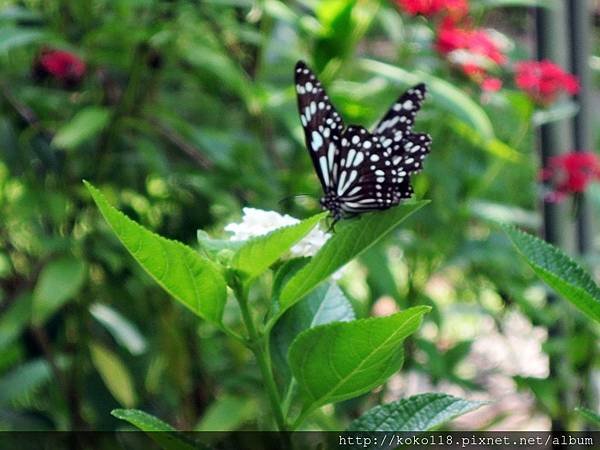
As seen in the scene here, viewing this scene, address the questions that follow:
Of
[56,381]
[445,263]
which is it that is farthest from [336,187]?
[56,381]

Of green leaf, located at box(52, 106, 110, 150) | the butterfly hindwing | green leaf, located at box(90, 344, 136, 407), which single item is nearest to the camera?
the butterfly hindwing

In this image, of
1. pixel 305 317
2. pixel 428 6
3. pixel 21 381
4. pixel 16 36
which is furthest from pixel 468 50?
pixel 305 317

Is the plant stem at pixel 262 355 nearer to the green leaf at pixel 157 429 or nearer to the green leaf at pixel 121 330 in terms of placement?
the green leaf at pixel 157 429

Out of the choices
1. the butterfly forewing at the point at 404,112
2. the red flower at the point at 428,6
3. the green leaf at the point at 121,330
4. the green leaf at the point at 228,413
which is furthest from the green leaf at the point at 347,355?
the red flower at the point at 428,6

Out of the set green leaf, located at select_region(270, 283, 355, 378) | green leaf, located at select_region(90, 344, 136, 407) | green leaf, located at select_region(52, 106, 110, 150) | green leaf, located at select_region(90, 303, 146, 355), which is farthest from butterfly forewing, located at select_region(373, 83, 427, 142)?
green leaf, located at select_region(90, 344, 136, 407)

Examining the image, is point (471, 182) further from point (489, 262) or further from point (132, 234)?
point (132, 234)

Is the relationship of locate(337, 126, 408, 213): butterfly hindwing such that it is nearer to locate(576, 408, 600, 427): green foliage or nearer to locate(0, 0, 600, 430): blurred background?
locate(576, 408, 600, 427): green foliage
